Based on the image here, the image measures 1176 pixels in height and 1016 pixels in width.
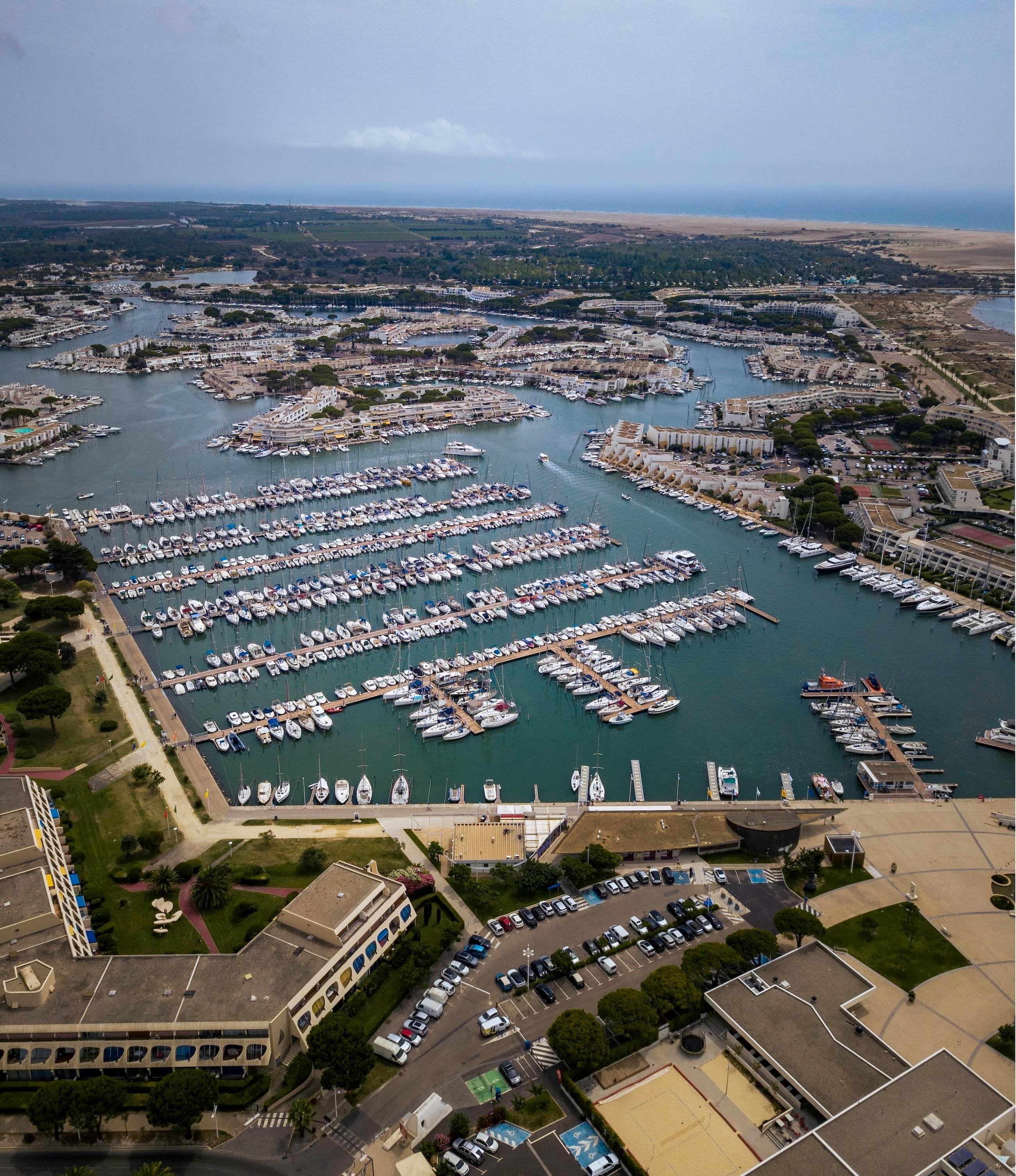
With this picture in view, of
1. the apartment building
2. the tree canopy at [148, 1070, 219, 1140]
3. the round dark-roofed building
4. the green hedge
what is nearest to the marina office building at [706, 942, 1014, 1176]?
the green hedge

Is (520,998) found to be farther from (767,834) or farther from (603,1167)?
(767,834)

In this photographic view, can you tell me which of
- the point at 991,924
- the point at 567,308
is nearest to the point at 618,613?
the point at 991,924

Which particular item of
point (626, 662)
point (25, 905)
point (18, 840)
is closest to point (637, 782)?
point (626, 662)

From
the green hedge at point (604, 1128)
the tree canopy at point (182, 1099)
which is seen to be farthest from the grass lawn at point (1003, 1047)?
the tree canopy at point (182, 1099)

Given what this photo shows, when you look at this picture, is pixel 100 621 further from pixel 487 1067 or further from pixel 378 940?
pixel 487 1067

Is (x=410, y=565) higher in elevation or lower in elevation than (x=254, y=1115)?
higher

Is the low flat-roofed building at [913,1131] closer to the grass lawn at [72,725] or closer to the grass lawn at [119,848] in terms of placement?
the grass lawn at [119,848]
